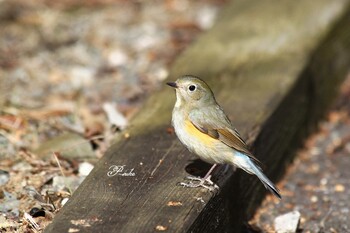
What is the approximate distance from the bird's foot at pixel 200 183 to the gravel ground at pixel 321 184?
0.92 metres

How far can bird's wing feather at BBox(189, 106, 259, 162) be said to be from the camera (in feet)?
14.2

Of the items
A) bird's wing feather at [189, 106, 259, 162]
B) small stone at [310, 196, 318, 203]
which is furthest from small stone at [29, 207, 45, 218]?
small stone at [310, 196, 318, 203]

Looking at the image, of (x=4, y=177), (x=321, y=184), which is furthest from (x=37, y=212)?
(x=321, y=184)

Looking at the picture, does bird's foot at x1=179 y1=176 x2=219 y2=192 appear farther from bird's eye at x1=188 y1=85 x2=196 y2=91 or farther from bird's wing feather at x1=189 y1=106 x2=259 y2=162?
bird's eye at x1=188 y1=85 x2=196 y2=91

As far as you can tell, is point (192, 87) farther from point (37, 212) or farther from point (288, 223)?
point (37, 212)

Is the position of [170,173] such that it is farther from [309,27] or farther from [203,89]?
[309,27]

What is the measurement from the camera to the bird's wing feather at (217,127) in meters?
4.34

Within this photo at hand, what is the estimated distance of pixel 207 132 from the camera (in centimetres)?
440

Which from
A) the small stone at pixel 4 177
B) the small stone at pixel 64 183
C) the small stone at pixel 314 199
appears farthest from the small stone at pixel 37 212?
the small stone at pixel 314 199

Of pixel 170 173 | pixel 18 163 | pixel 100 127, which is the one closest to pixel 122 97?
pixel 100 127

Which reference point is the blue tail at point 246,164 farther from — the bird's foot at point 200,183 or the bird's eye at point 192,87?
the bird's eye at point 192,87

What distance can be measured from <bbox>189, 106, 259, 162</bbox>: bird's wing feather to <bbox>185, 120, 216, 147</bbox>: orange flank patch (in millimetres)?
19

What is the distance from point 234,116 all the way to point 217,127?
70cm

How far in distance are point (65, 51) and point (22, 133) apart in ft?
6.10
